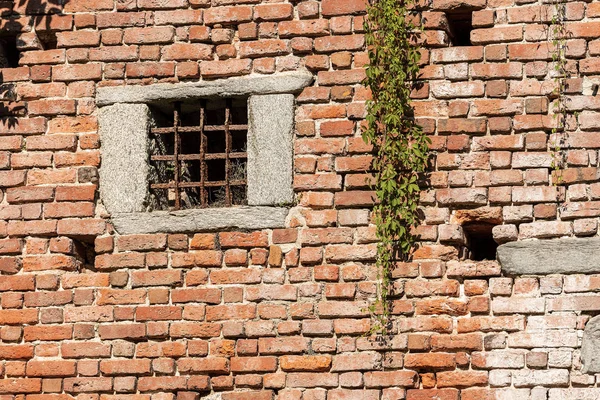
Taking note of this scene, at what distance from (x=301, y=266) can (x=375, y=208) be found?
0.51 meters

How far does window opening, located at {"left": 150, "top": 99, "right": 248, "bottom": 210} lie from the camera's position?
6555mm

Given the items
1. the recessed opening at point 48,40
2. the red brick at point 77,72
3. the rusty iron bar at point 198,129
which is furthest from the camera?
the recessed opening at point 48,40

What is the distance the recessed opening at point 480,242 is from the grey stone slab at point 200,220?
1.01 meters

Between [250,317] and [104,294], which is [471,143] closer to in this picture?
[250,317]

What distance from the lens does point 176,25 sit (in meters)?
6.64

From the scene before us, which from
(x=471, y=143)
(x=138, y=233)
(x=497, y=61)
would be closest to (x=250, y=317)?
(x=138, y=233)

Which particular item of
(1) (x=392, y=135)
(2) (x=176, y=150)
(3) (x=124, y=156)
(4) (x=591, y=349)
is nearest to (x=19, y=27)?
(3) (x=124, y=156)

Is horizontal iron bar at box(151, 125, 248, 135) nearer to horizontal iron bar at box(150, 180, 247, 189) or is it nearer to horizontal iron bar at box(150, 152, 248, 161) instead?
horizontal iron bar at box(150, 152, 248, 161)

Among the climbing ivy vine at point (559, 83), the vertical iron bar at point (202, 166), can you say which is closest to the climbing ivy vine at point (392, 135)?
the climbing ivy vine at point (559, 83)

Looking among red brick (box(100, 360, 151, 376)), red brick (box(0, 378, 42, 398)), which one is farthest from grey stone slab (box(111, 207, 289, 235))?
red brick (box(0, 378, 42, 398))

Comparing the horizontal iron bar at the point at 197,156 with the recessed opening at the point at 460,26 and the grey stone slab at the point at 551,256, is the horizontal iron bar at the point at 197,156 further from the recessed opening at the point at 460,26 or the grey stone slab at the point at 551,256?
the grey stone slab at the point at 551,256

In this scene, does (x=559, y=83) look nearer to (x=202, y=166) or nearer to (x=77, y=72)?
(x=202, y=166)

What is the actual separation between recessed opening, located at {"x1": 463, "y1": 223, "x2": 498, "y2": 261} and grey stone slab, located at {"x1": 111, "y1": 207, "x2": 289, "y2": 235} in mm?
1006

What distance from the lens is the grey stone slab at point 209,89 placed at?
646cm
